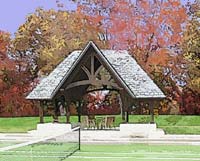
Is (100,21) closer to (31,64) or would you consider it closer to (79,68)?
(31,64)

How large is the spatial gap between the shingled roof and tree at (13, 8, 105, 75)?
651 cm

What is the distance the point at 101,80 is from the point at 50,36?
1156cm

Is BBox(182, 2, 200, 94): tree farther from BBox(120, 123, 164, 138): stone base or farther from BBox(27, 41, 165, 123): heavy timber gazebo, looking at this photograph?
BBox(120, 123, 164, 138): stone base

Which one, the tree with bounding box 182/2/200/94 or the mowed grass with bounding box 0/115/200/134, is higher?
the tree with bounding box 182/2/200/94

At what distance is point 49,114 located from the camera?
4019cm

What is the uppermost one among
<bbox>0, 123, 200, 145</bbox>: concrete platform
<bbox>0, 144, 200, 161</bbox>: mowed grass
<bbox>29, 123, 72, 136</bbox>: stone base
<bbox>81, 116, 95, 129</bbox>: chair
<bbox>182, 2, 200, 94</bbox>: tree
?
<bbox>182, 2, 200, 94</bbox>: tree

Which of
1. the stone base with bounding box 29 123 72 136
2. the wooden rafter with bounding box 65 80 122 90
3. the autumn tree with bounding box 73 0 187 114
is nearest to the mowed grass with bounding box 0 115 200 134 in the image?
the autumn tree with bounding box 73 0 187 114

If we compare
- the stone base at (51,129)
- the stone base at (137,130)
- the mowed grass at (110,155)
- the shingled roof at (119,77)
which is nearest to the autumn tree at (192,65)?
the shingled roof at (119,77)

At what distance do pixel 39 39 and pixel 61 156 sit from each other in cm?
2450

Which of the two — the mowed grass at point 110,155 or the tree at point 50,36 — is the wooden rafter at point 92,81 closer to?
the mowed grass at point 110,155

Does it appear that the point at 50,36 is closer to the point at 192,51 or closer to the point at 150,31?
the point at 150,31

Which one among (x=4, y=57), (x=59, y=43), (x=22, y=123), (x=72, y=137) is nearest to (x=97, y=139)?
(x=72, y=137)

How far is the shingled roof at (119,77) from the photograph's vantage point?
2678cm

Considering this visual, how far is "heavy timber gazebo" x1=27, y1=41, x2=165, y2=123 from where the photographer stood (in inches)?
1053
